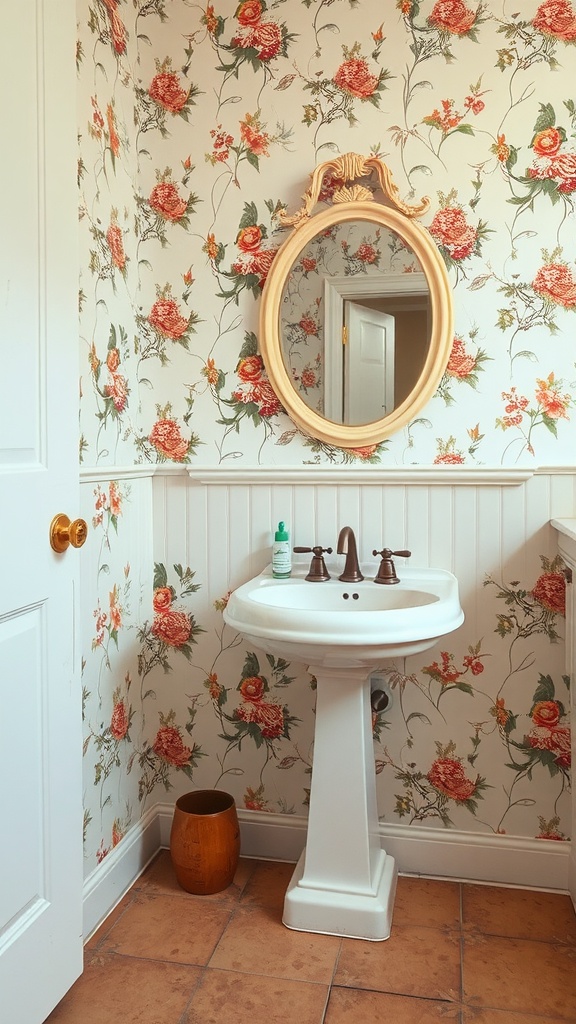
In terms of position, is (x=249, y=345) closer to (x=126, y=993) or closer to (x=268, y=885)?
(x=268, y=885)

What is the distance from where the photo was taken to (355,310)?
6.82 feet

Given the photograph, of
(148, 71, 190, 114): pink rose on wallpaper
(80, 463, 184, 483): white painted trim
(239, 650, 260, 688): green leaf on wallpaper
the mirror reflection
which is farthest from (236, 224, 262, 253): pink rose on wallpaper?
(239, 650, 260, 688): green leaf on wallpaper

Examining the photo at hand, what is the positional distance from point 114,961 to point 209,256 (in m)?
1.76

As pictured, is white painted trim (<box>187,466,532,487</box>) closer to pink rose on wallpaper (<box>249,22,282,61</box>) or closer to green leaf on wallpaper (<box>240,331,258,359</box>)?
green leaf on wallpaper (<box>240,331,258,359</box>)

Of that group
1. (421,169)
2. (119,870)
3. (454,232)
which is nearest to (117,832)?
(119,870)

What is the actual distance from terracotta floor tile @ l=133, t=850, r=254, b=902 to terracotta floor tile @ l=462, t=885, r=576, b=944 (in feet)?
1.89

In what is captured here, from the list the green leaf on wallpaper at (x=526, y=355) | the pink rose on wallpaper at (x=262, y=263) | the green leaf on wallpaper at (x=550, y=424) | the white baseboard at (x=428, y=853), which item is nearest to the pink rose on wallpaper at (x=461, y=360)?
the green leaf on wallpaper at (x=526, y=355)

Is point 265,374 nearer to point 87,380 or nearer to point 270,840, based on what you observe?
point 87,380

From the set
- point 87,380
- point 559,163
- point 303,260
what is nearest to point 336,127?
point 303,260

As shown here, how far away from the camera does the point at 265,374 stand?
2.16 metres

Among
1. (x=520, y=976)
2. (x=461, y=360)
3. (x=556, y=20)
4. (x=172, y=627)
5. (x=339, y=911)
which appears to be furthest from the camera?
(x=172, y=627)

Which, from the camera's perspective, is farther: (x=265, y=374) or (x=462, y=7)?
(x=265, y=374)

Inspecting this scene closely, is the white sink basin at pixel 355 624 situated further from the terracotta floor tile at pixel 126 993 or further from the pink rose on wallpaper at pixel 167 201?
the pink rose on wallpaper at pixel 167 201

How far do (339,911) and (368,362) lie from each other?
4.42ft
